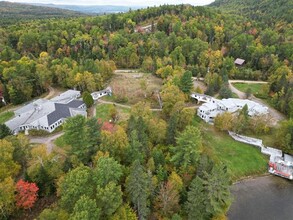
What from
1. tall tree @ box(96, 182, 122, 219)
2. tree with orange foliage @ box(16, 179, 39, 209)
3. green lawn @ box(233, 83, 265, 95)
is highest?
tall tree @ box(96, 182, 122, 219)

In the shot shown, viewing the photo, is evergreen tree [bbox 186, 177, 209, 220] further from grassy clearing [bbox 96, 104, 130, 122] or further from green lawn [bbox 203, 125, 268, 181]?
grassy clearing [bbox 96, 104, 130, 122]

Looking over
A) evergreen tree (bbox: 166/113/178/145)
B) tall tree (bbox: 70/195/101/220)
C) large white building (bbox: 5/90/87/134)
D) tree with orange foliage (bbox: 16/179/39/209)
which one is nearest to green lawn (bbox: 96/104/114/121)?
large white building (bbox: 5/90/87/134)

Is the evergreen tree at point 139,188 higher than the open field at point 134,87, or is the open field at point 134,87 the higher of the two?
the evergreen tree at point 139,188

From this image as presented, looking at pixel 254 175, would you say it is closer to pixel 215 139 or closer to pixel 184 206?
pixel 215 139

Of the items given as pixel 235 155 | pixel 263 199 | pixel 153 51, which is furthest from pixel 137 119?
pixel 153 51

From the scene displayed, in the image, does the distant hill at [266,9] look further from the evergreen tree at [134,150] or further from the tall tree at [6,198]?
the tall tree at [6,198]

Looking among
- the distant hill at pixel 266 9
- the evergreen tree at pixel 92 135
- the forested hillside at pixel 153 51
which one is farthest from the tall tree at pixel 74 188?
the distant hill at pixel 266 9

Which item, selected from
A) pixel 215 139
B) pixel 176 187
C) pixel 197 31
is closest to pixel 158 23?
pixel 197 31
